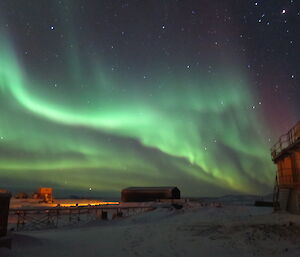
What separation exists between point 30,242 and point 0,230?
2619 millimetres

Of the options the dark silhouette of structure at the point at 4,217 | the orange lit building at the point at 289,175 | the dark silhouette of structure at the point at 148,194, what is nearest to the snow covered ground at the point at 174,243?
the dark silhouette of structure at the point at 4,217

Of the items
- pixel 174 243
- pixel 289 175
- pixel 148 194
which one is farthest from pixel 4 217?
pixel 148 194

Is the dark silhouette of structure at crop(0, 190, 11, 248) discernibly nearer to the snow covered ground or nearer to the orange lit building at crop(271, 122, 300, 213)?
the snow covered ground

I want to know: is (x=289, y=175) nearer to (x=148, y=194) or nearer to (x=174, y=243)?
(x=174, y=243)

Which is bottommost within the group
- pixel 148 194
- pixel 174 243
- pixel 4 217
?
pixel 174 243

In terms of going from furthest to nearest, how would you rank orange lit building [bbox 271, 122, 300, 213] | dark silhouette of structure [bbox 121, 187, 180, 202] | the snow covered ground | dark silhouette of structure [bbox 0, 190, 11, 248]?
dark silhouette of structure [bbox 121, 187, 180, 202] < orange lit building [bbox 271, 122, 300, 213] < the snow covered ground < dark silhouette of structure [bbox 0, 190, 11, 248]

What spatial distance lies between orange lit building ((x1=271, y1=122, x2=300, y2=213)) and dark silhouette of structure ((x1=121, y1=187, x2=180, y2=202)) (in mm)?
40114

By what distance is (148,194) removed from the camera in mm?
75875

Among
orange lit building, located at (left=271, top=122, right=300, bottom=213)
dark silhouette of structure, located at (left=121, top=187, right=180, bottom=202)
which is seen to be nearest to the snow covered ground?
orange lit building, located at (left=271, top=122, right=300, bottom=213)

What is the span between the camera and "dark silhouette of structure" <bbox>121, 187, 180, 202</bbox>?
245 ft

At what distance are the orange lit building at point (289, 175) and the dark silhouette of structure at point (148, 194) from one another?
40.1m

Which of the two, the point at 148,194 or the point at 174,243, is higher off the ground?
the point at 148,194

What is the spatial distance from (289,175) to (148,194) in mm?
47553

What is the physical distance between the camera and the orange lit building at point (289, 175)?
2920cm
